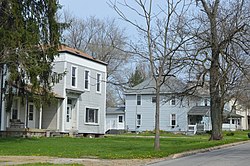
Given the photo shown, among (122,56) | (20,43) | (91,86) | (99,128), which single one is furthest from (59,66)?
(122,56)

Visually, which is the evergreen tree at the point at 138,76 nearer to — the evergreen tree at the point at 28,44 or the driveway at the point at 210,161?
the evergreen tree at the point at 28,44

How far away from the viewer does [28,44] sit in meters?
25.7

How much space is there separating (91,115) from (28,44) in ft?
61.6

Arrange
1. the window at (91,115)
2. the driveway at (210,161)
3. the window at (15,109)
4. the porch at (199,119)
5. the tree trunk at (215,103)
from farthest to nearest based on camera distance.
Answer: the porch at (199,119)
the window at (91,115)
the window at (15,109)
the tree trunk at (215,103)
the driveway at (210,161)

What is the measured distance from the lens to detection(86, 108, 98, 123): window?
42894 millimetres

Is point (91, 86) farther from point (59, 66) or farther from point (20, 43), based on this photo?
point (20, 43)

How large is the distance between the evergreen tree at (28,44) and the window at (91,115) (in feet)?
41.4

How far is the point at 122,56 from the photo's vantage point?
216 ft

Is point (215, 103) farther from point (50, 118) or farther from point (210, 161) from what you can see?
point (210, 161)

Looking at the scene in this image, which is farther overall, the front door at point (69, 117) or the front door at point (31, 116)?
the front door at point (69, 117)

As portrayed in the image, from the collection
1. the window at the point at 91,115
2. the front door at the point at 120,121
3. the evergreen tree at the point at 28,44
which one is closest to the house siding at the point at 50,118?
the window at the point at 91,115

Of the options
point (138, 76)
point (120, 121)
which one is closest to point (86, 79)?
point (120, 121)

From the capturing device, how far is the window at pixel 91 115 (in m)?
42.9

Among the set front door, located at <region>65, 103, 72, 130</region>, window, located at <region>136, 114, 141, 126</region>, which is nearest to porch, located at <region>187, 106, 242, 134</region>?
window, located at <region>136, 114, 141, 126</region>
